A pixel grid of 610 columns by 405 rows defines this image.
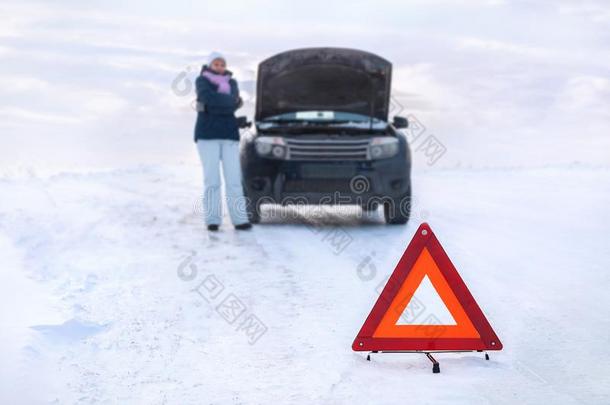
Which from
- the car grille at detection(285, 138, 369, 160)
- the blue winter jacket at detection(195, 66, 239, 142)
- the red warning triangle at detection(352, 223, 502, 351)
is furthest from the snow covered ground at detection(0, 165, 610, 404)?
the blue winter jacket at detection(195, 66, 239, 142)

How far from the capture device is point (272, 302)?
20.9 ft

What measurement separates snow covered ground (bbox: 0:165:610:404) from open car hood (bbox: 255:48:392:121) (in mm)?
1539

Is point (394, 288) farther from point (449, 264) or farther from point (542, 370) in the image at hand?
point (542, 370)

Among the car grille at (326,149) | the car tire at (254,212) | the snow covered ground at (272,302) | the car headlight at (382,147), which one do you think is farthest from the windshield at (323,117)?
the snow covered ground at (272,302)

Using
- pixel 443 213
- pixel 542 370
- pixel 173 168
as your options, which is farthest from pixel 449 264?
pixel 173 168

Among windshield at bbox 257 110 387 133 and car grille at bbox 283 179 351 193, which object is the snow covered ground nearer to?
car grille at bbox 283 179 351 193

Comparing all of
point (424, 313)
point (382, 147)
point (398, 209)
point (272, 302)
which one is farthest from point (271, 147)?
point (424, 313)

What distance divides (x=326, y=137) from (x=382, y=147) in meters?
0.70

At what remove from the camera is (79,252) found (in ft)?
28.1

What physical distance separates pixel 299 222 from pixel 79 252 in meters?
3.12

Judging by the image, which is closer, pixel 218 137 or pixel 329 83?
pixel 218 137

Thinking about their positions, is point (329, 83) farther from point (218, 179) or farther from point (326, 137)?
point (218, 179)

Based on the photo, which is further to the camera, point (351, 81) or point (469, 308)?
point (351, 81)

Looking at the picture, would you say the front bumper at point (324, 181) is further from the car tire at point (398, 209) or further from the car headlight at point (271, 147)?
the car tire at point (398, 209)
